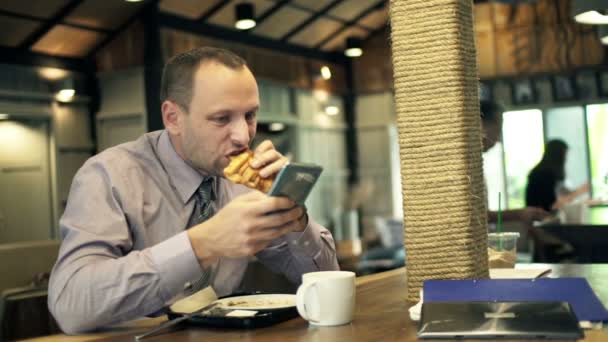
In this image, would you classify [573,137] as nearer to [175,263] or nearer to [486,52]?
[486,52]

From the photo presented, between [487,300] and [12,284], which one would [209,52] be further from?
[12,284]

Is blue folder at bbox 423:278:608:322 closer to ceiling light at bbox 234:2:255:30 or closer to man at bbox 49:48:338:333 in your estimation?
man at bbox 49:48:338:333

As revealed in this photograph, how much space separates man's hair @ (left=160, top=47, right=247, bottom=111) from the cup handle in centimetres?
59

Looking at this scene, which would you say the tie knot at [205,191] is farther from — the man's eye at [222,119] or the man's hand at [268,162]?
the man's hand at [268,162]

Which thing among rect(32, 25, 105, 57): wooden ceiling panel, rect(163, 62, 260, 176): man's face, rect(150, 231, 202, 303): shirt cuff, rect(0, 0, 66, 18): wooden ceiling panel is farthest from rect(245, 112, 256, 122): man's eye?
rect(32, 25, 105, 57): wooden ceiling panel

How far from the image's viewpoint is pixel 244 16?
8.12 m

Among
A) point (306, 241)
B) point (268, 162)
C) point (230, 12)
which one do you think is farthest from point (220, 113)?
point (230, 12)

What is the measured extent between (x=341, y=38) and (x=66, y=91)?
4769 mm

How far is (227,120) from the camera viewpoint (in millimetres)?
1650

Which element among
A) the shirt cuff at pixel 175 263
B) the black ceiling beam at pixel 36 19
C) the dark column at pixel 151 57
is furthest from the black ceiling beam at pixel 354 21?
the shirt cuff at pixel 175 263

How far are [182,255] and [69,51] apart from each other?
22.1 feet

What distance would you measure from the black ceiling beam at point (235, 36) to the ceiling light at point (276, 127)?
96 cm

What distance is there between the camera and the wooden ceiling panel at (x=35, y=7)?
6.59 m

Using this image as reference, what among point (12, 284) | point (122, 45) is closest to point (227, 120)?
point (12, 284)
